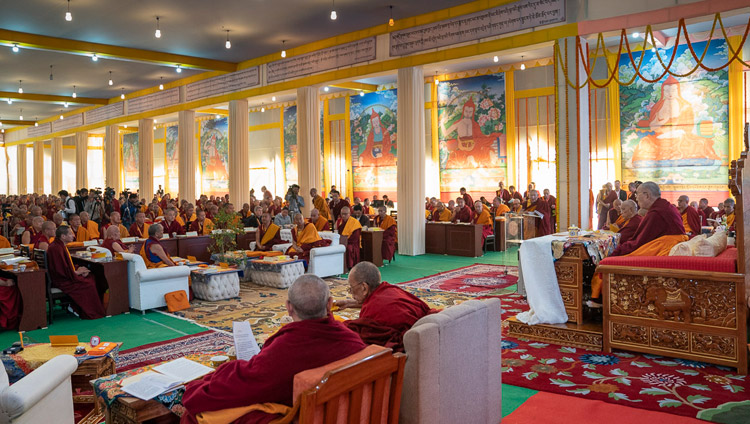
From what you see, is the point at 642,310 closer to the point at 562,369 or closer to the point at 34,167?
the point at 562,369

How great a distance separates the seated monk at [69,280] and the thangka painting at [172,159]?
1998cm

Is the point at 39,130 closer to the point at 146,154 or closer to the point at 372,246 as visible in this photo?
the point at 146,154

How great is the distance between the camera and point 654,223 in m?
5.55

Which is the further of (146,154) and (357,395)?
(146,154)

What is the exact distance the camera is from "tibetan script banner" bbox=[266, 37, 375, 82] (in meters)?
12.6

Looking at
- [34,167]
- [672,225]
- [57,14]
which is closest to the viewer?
[672,225]

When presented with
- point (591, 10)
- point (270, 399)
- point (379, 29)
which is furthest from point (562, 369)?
point (379, 29)

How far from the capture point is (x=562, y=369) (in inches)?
178

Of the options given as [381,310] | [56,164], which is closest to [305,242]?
[381,310]

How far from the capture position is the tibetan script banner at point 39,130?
1038 inches

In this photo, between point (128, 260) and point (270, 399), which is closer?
point (270, 399)

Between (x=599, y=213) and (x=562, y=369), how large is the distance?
8.36m

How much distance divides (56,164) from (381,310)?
28.3m

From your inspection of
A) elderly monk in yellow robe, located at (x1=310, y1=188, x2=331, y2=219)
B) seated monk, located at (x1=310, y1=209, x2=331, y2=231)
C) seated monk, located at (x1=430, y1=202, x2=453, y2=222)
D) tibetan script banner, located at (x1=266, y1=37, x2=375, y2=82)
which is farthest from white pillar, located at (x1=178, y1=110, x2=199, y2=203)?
seated monk, located at (x1=430, y1=202, x2=453, y2=222)
